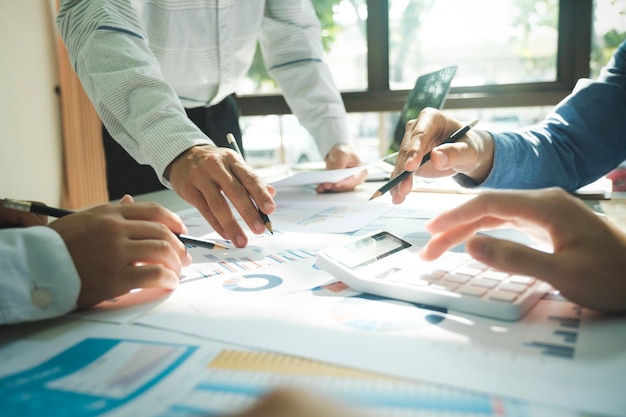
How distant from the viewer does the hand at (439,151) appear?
80cm

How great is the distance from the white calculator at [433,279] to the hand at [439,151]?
238 mm

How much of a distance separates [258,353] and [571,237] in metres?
0.29

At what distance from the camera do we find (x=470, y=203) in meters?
0.50

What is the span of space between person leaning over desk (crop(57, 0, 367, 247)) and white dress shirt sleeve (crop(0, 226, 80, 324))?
0.85ft

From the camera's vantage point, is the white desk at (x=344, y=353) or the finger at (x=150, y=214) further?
the finger at (x=150, y=214)

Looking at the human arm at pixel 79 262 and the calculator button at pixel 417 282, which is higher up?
the human arm at pixel 79 262

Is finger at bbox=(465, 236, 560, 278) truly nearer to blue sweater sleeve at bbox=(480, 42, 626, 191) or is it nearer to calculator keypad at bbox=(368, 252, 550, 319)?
calculator keypad at bbox=(368, 252, 550, 319)

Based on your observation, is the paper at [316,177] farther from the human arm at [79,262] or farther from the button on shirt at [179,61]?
the human arm at [79,262]

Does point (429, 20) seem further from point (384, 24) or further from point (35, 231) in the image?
point (35, 231)

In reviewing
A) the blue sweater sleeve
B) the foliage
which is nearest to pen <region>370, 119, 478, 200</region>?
Result: the blue sweater sleeve

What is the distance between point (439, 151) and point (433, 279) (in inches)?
13.6

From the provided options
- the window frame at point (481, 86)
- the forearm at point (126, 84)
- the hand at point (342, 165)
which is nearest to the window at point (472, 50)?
the window frame at point (481, 86)

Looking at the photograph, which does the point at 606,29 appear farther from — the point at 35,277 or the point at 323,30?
the point at 35,277

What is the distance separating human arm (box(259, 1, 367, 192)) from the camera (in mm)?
1369
